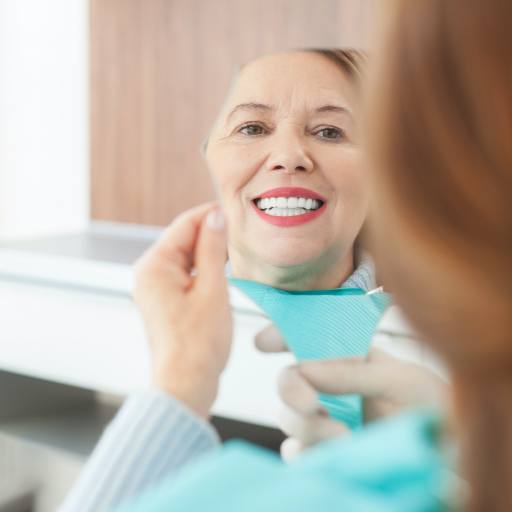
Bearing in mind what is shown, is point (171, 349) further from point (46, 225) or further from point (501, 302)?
point (46, 225)

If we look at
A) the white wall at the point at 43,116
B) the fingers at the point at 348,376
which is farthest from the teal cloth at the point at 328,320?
the white wall at the point at 43,116

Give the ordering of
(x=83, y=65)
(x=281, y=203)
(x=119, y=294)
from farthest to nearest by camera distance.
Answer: (x=83, y=65) → (x=119, y=294) → (x=281, y=203)

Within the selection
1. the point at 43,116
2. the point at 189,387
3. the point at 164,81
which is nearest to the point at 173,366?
the point at 189,387

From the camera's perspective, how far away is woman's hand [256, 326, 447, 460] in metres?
0.63

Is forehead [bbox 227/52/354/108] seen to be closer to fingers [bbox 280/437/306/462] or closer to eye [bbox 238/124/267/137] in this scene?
eye [bbox 238/124/267/137]

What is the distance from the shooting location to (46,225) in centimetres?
205

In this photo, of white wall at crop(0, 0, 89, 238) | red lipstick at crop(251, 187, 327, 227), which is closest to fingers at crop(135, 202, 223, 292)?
red lipstick at crop(251, 187, 327, 227)

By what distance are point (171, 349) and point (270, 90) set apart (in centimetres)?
28

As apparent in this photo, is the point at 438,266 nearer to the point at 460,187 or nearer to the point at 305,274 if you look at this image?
the point at 460,187

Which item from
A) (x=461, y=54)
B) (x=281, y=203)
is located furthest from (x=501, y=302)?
(x=281, y=203)

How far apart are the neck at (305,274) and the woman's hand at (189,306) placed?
0.48 ft

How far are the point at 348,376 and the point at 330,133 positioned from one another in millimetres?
189

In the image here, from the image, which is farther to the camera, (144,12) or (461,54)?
(144,12)

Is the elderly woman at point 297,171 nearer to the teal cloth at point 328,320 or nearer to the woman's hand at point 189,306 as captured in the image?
the teal cloth at point 328,320
